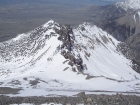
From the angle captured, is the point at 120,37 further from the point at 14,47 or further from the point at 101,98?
the point at 101,98

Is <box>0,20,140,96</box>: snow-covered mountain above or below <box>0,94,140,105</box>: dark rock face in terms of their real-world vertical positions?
above

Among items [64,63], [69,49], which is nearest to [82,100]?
[64,63]

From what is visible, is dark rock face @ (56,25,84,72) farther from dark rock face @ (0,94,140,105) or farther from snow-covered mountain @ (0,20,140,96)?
dark rock face @ (0,94,140,105)

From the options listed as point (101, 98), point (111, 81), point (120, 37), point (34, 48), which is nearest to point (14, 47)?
point (34, 48)

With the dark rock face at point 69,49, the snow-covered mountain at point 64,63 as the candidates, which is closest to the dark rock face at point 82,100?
the snow-covered mountain at point 64,63

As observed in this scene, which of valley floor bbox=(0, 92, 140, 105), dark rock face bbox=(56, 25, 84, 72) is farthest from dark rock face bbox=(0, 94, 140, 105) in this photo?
dark rock face bbox=(56, 25, 84, 72)

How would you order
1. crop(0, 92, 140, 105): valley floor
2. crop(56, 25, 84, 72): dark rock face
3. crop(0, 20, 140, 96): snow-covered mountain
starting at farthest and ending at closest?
crop(56, 25, 84, 72): dark rock face
crop(0, 20, 140, 96): snow-covered mountain
crop(0, 92, 140, 105): valley floor

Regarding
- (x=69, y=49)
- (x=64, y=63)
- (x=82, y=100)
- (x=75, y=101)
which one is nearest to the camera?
(x=75, y=101)

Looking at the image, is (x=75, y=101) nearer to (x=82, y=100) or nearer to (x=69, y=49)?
(x=82, y=100)
